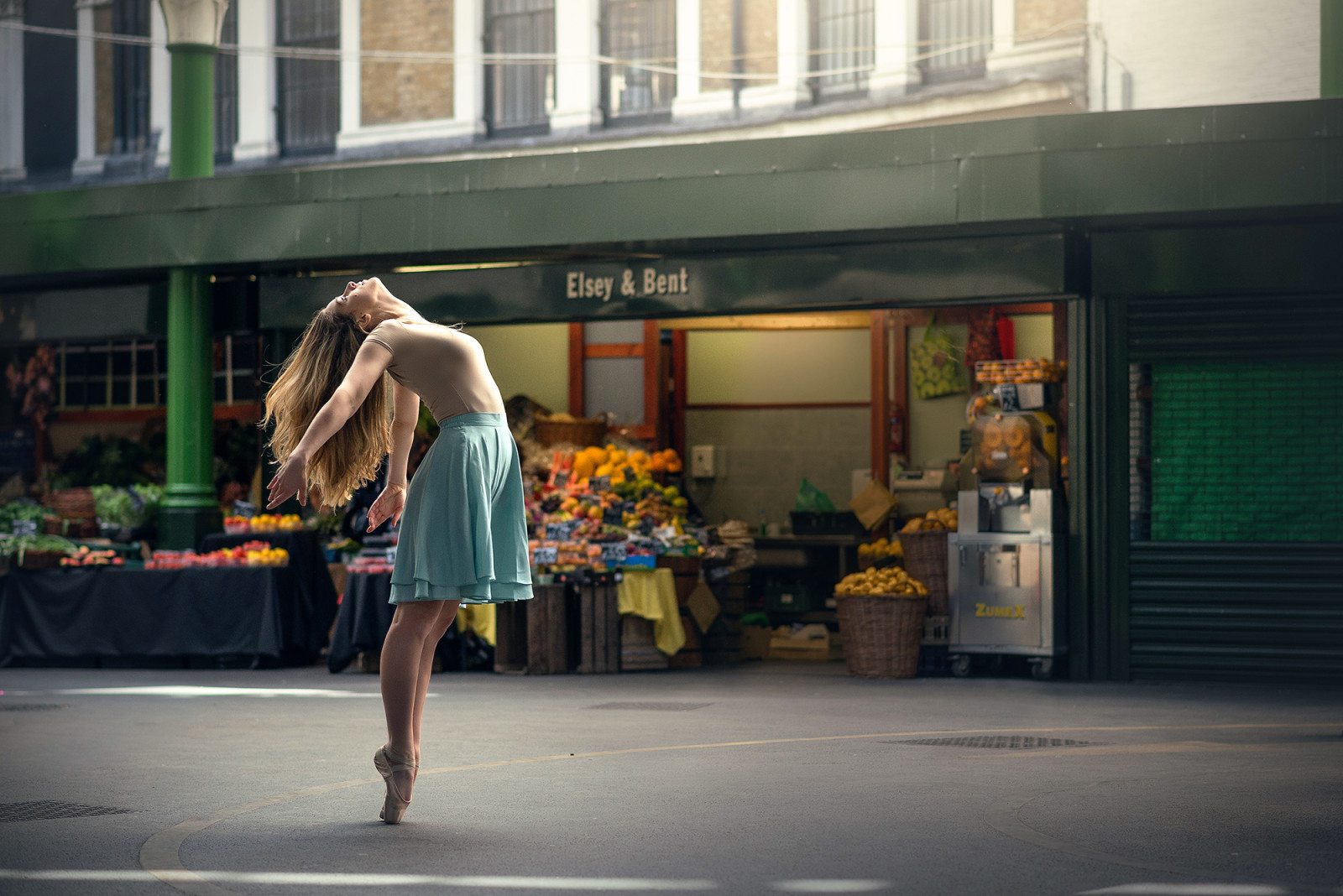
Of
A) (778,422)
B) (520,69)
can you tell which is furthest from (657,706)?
(520,69)

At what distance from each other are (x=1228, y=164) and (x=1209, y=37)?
642cm

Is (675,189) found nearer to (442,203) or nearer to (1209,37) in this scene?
(442,203)

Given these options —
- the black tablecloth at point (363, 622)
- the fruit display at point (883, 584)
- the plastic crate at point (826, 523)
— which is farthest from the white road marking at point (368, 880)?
the plastic crate at point (826, 523)

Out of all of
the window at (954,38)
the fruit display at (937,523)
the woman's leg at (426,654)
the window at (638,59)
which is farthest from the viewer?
the window at (638,59)

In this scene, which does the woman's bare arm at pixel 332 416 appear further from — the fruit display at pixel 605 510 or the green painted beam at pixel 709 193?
the fruit display at pixel 605 510

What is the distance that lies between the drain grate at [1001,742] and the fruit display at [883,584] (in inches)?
154

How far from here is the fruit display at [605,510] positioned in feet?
43.4

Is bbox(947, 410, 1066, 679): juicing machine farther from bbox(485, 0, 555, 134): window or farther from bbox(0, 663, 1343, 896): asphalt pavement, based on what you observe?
bbox(485, 0, 555, 134): window

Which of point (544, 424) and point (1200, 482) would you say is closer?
point (1200, 482)

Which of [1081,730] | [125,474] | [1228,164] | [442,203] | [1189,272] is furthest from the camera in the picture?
[125,474]

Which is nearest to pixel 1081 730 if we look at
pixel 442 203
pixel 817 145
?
pixel 817 145

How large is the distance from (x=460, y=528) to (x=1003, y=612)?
716 centimetres

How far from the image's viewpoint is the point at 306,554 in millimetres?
14289

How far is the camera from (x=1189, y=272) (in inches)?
472
